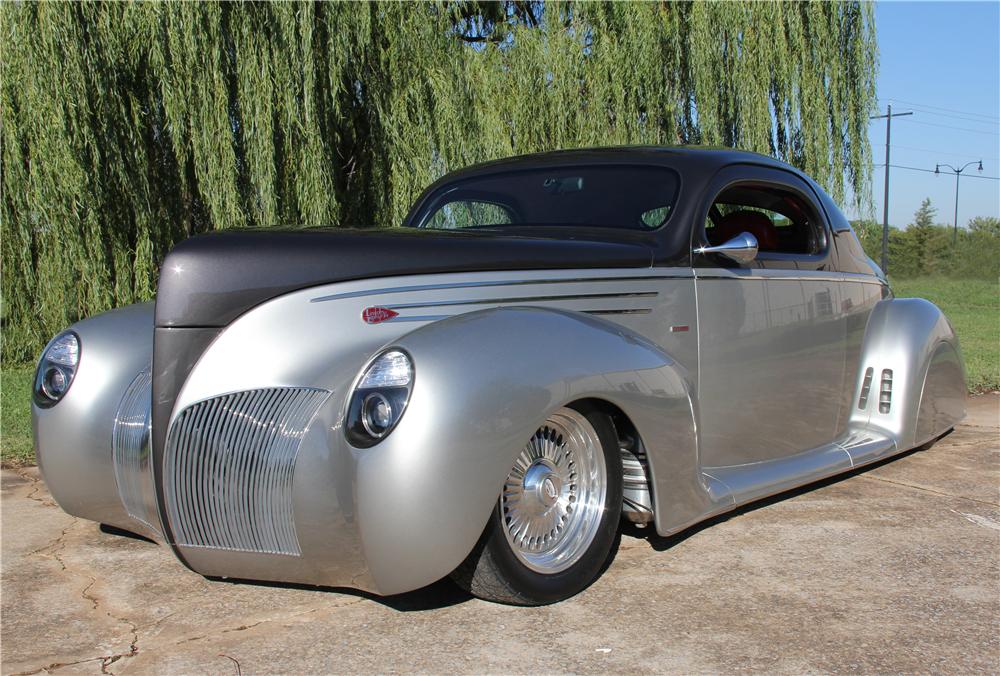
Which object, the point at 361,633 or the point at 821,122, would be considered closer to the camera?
the point at 361,633

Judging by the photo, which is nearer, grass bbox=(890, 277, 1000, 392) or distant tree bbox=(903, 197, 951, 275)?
grass bbox=(890, 277, 1000, 392)

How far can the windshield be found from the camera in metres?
4.02

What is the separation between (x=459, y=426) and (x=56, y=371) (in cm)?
185

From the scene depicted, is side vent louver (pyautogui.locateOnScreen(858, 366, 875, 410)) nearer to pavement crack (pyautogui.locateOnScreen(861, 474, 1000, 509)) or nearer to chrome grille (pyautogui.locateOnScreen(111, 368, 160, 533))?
pavement crack (pyautogui.locateOnScreen(861, 474, 1000, 509))

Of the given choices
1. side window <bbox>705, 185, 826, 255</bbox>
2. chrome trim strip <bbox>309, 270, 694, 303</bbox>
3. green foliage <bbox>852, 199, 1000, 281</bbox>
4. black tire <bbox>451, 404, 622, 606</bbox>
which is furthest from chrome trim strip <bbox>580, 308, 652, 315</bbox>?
green foliage <bbox>852, 199, 1000, 281</bbox>

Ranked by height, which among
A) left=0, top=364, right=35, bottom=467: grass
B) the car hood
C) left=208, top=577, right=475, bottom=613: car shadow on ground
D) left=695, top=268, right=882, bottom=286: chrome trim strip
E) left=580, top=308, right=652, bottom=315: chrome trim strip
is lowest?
left=0, top=364, right=35, bottom=467: grass

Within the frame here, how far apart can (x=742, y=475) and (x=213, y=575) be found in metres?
2.13

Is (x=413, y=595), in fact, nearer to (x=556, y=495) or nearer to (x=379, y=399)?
(x=556, y=495)

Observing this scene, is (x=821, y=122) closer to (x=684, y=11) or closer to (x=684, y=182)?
(x=684, y=11)

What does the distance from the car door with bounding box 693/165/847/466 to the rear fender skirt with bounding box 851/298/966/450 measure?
0.28 m

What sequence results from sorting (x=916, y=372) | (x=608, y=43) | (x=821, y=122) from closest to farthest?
(x=916, y=372) < (x=608, y=43) < (x=821, y=122)

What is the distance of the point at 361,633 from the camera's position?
A: 2.79 m

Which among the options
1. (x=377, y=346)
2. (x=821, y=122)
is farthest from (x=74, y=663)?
(x=821, y=122)

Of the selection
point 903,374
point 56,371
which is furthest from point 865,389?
point 56,371
